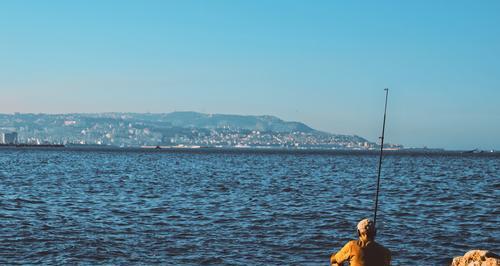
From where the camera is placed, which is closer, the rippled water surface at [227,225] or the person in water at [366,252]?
the person in water at [366,252]

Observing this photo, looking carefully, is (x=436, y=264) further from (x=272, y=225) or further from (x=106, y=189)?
(x=106, y=189)

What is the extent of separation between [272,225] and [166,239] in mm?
A: 5427

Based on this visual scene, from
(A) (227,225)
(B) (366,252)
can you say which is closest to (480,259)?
(B) (366,252)

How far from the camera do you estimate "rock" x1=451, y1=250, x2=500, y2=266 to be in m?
12.9

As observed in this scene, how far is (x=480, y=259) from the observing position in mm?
13359

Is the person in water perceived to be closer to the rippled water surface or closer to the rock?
the rock

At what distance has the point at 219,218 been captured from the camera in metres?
30.3

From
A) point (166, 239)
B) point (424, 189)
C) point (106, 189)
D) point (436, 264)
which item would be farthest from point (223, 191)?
point (436, 264)

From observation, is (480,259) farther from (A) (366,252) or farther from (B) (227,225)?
(B) (227,225)

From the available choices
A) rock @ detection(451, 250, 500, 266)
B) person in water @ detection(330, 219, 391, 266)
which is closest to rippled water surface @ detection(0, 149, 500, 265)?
rock @ detection(451, 250, 500, 266)

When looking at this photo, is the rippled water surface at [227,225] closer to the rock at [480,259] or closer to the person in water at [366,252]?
the rock at [480,259]

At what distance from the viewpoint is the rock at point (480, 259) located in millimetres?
12914

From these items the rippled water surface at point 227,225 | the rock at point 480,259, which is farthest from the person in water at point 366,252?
the rippled water surface at point 227,225

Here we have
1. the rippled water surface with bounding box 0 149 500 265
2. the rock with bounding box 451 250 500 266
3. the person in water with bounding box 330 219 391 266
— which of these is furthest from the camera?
the rippled water surface with bounding box 0 149 500 265
